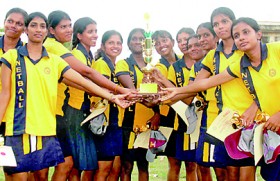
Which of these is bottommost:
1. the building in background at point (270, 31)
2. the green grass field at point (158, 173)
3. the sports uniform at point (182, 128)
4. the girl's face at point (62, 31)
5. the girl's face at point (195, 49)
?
the green grass field at point (158, 173)

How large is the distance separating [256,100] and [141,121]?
1.62 meters

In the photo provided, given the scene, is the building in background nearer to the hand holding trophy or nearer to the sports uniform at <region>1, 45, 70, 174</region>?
the hand holding trophy

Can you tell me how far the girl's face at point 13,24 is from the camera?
4711mm

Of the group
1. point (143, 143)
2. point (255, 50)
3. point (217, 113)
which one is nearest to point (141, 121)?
point (143, 143)

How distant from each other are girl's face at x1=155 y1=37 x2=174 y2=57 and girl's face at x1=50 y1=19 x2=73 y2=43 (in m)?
1.26

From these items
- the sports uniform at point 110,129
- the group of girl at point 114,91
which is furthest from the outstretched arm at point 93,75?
the sports uniform at point 110,129

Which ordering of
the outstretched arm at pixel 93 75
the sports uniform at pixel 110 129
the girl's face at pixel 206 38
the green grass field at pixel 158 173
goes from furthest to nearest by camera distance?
1. the green grass field at pixel 158 173
2. the girl's face at pixel 206 38
3. the sports uniform at pixel 110 129
4. the outstretched arm at pixel 93 75

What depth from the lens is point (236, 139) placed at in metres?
4.25

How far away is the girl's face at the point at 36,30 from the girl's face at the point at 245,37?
1.70 meters

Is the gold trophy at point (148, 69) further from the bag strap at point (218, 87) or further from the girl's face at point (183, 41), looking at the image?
the girl's face at point (183, 41)

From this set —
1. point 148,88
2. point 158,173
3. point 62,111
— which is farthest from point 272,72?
point 158,173

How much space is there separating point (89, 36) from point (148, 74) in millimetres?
761

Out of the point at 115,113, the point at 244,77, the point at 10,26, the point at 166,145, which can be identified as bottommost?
the point at 166,145

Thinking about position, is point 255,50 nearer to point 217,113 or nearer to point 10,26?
point 217,113
